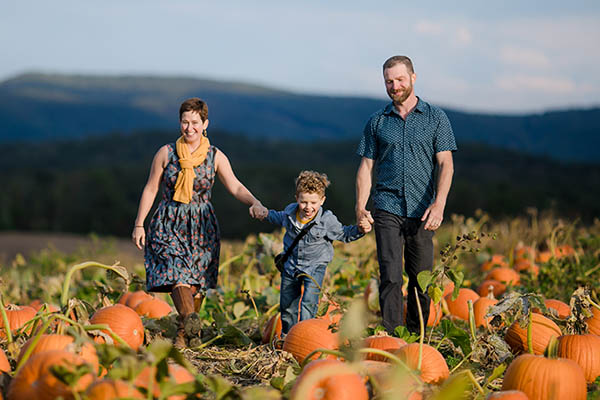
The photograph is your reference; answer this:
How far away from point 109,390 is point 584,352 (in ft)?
7.06

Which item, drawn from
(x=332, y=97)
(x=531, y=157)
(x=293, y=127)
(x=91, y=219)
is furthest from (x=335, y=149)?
→ (x=332, y=97)

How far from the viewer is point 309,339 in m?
3.14

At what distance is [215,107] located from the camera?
82750 millimetres

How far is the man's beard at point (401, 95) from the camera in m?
3.85

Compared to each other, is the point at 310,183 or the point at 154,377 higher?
the point at 310,183

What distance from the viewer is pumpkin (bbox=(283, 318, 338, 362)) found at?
3105mm

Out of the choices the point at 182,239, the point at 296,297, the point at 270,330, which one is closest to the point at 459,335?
the point at 296,297

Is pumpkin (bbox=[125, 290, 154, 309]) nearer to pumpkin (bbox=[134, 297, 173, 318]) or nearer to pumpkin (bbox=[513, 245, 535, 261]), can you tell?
pumpkin (bbox=[134, 297, 173, 318])

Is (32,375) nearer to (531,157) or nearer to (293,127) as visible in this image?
(531,157)

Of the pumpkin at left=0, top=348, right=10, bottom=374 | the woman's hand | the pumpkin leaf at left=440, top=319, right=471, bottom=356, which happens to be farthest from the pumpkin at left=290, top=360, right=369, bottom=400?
the woman's hand

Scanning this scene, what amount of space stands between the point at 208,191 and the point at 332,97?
252 ft

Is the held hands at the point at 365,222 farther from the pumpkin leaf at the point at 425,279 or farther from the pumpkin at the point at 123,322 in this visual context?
the pumpkin at the point at 123,322

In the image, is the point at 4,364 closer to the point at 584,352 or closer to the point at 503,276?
the point at 584,352

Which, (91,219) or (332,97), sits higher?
(332,97)
